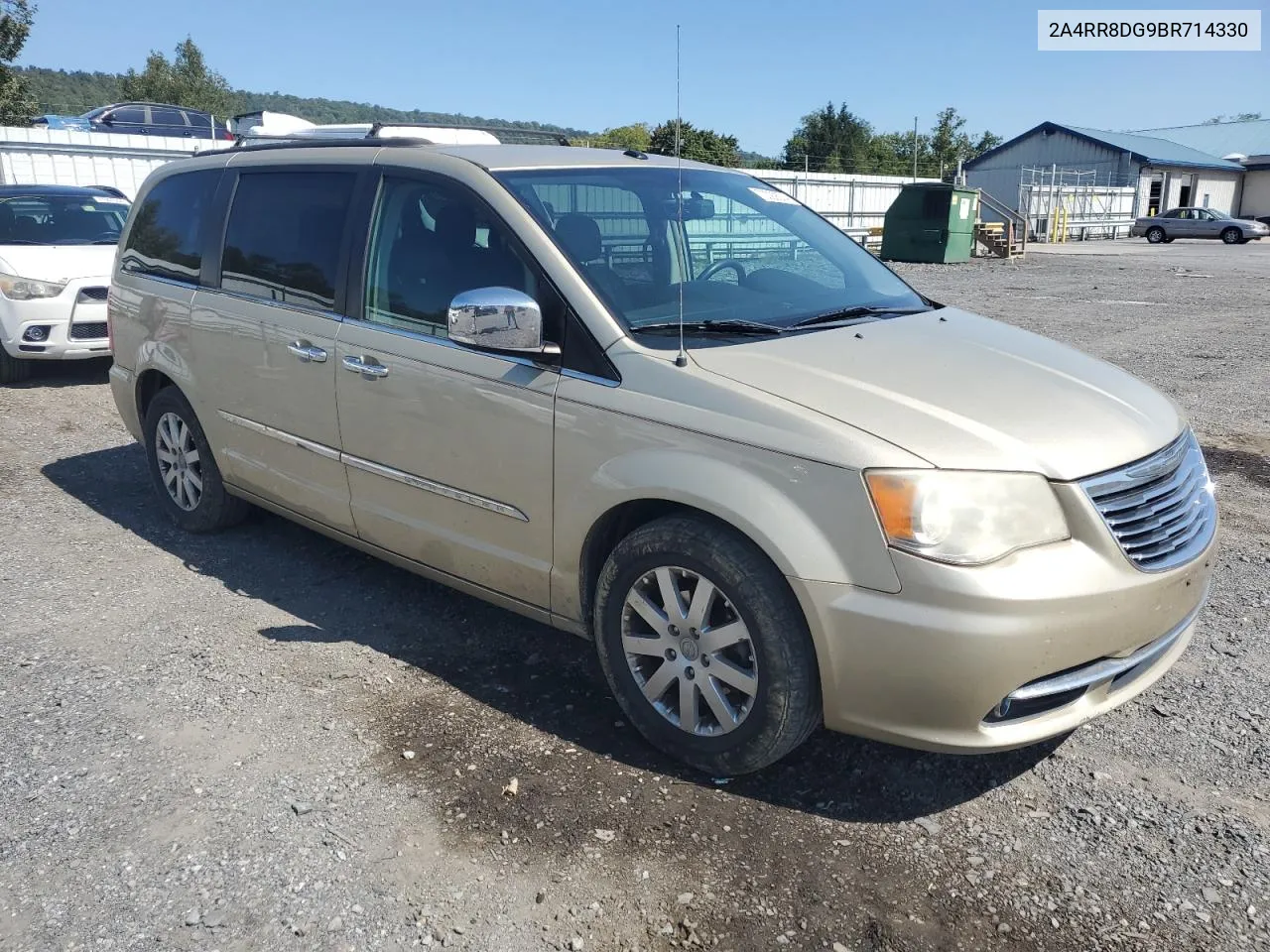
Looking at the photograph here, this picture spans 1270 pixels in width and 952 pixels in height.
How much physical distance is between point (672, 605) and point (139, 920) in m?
1.64

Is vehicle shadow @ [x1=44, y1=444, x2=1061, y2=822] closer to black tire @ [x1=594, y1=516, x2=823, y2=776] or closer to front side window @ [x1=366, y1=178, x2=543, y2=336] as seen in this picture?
black tire @ [x1=594, y1=516, x2=823, y2=776]

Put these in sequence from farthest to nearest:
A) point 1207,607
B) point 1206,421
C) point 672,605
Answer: point 1206,421 < point 1207,607 < point 672,605

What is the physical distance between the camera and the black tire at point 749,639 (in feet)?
9.46

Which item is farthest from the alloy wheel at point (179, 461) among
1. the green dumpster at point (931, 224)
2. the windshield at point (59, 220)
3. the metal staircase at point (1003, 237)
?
the metal staircase at point (1003, 237)

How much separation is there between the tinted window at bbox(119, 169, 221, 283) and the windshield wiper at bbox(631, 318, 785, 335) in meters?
2.75

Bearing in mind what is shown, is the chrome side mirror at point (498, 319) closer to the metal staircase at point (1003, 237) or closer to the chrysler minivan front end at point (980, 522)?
the chrysler minivan front end at point (980, 522)

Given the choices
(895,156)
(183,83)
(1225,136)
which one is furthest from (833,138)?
(183,83)

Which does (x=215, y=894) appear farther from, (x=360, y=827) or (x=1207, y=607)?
(x=1207, y=607)

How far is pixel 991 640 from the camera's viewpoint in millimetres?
2637

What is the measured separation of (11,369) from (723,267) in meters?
8.09

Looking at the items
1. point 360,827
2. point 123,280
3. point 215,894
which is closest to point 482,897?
point 360,827

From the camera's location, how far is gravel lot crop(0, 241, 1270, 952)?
2.59m

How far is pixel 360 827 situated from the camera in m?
2.96

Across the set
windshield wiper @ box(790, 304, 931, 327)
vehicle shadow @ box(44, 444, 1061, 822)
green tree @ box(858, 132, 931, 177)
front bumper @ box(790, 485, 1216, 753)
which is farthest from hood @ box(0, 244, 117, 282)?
green tree @ box(858, 132, 931, 177)
